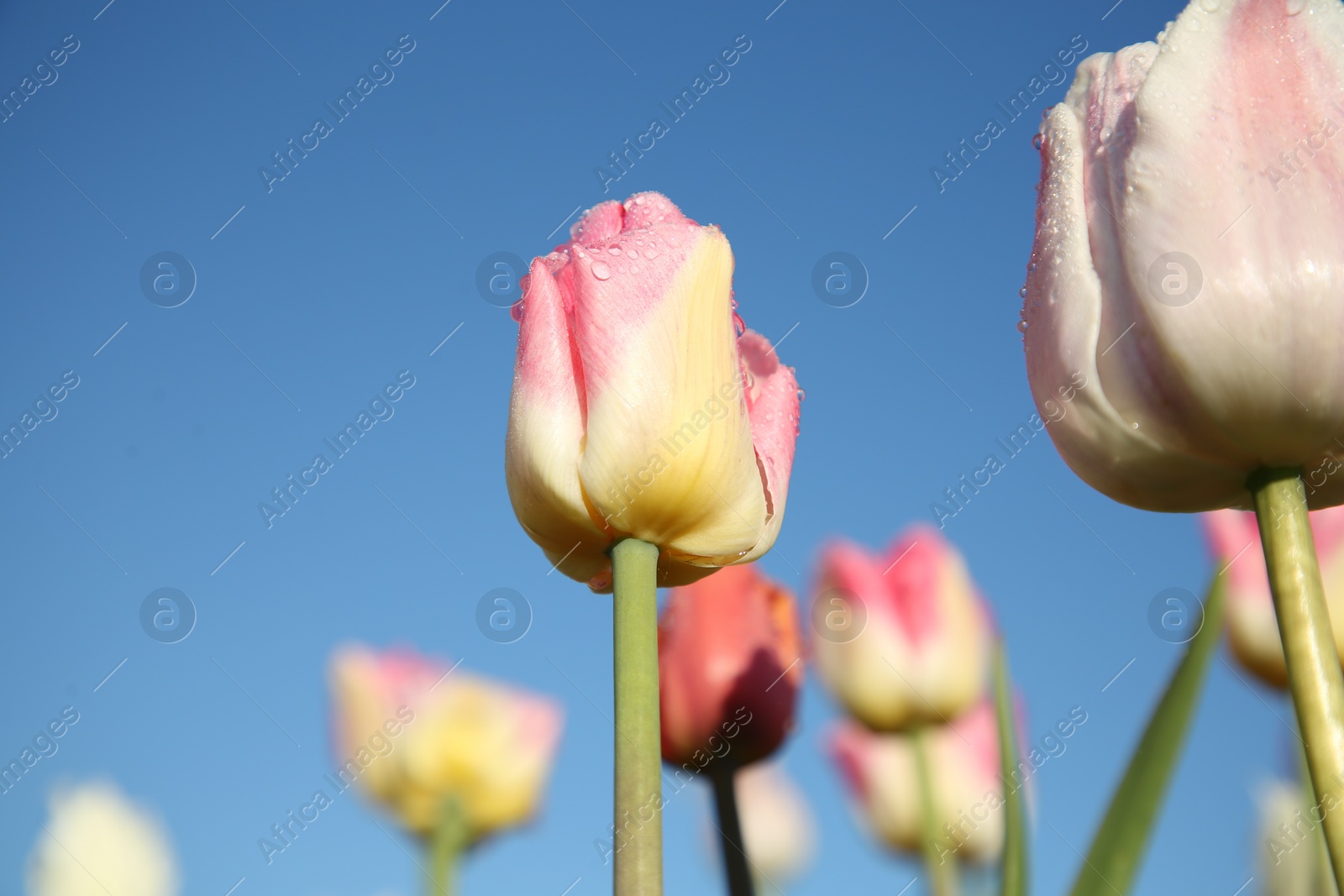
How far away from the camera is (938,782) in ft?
3.59

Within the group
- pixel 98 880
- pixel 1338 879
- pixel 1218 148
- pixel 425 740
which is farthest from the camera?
pixel 425 740

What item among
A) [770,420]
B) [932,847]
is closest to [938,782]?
[932,847]

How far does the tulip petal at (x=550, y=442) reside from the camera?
0.68 metres

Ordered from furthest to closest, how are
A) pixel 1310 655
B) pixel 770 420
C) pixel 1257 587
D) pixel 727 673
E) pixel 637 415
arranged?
pixel 1257 587 → pixel 727 673 → pixel 770 420 → pixel 637 415 → pixel 1310 655

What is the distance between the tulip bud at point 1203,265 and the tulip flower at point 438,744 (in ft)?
3.01

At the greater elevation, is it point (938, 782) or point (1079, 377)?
point (1079, 377)

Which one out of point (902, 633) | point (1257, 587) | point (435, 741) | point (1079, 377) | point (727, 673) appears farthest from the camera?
point (435, 741)

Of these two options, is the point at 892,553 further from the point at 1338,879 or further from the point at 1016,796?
the point at 1338,879

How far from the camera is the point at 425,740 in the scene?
1.53 metres

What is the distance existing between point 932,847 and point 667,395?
481 mm

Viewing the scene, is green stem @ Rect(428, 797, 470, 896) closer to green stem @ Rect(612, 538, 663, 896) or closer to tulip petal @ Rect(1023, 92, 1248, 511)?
green stem @ Rect(612, 538, 663, 896)

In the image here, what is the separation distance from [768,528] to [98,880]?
93 cm

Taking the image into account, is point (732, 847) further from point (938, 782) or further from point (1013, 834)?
point (938, 782)

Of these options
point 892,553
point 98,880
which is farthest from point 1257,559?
point 98,880
